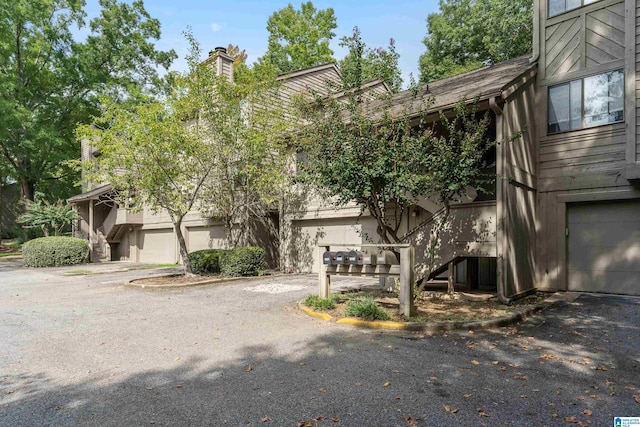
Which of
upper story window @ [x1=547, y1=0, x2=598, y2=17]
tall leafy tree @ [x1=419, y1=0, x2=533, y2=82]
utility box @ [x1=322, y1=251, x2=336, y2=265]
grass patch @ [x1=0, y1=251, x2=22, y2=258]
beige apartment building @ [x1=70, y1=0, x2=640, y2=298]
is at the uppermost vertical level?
tall leafy tree @ [x1=419, y1=0, x2=533, y2=82]

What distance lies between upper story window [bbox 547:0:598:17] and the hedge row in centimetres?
1160

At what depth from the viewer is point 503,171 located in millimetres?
8430

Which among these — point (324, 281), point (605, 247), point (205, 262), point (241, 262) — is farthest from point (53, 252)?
point (605, 247)

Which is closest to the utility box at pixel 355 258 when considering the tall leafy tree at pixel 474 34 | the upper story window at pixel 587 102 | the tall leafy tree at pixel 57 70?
the upper story window at pixel 587 102

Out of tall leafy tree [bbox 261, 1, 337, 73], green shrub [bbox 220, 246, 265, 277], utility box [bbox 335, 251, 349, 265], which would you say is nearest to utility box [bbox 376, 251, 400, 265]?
utility box [bbox 335, 251, 349, 265]

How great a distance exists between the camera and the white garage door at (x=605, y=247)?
906cm

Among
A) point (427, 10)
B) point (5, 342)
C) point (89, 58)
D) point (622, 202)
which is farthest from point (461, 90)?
point (89, 58)

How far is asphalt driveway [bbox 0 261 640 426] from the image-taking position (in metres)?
3.48

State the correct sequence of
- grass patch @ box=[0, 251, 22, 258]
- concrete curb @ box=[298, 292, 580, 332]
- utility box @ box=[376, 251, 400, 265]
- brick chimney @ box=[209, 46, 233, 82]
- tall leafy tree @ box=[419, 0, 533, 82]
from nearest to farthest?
concrete curb @ box=[298, 292, 580, 332] → utility box @ box=[376, 251, 400, 265] → brick chimney @ box=[209, 46, 233, 82] → tall leafy tree @ box=[419, 0, 533, 82] → grass patch @ box=[0, 251, 22, 258]

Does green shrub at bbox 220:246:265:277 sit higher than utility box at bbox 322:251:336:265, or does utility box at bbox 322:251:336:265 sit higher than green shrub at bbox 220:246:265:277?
utility box at bbox 322:251:336:265

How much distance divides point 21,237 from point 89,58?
1490cm

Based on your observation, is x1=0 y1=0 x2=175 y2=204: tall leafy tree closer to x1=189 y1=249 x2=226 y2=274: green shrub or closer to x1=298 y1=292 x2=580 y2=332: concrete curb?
x1=189 y1=249 x2=226 y2=274: green shrub

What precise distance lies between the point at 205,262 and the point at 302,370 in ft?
33.0

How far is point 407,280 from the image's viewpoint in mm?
6777
